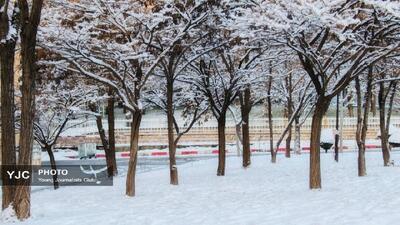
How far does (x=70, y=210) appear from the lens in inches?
483

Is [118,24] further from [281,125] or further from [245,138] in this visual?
[281,125]

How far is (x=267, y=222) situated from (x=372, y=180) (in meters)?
8.06

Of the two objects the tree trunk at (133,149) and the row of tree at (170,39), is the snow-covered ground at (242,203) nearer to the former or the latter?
the tree trunk at (133,149)

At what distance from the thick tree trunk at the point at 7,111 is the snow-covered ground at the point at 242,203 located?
0.58m

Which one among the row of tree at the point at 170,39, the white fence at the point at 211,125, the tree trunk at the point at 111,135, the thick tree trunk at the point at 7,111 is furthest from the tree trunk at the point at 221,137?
the white fence at the point at 211,125

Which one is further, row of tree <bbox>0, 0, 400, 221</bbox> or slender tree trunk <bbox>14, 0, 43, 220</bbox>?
row of tree <bbox>0, 0, 400, 221</bbox>

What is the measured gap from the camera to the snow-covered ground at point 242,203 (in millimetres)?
9391

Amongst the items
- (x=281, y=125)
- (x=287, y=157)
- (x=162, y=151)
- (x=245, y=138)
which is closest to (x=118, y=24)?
(x=245, y=138)

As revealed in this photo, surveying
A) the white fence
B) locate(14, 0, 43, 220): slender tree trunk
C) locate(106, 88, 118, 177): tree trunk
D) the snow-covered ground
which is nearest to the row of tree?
locate(14, 0, 43, 220): slender tree trunk

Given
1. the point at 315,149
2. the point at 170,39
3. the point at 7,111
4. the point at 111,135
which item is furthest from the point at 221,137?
the point at 7,111

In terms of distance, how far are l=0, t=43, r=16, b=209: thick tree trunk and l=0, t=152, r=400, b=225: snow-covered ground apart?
1.91 ft

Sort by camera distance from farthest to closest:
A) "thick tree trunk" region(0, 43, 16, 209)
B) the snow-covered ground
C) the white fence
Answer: the white fence, "thick tree trunk" region(0, 43, 16, 209), the snow-covered ground

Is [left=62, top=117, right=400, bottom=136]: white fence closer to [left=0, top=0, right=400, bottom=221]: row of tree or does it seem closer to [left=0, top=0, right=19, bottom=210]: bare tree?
[left=0, top=0, right=400, bottom=221]: row of tree

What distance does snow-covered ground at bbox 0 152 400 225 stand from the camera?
939 centimetres
